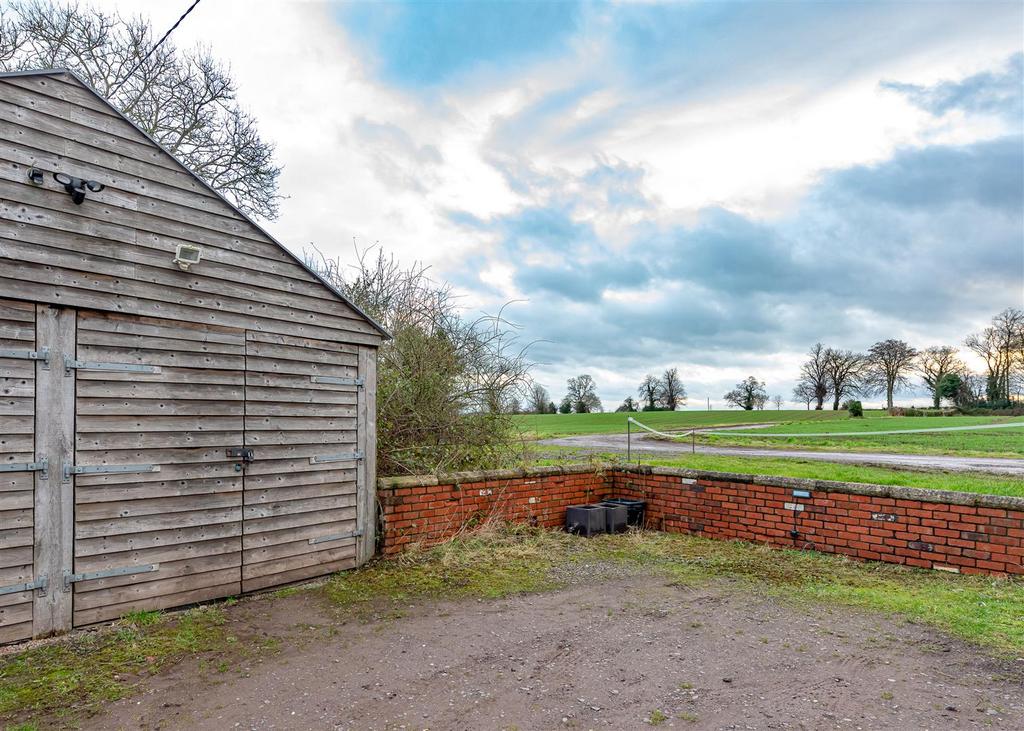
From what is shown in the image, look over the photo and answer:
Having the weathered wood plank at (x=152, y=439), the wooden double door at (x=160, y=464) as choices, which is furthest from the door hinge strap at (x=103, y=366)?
the weathered wood plank at (x=152, y=439)

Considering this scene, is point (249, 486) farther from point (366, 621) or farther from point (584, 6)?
point (584, 6)

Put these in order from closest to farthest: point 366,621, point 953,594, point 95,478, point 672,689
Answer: point 672,689
point 95,478
point 366,621
point 953,594

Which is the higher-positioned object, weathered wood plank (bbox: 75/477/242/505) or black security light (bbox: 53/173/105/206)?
black security light (bbox: 53/173/105/206)

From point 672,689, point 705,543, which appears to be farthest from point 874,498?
point 672,689

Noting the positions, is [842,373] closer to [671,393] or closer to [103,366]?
[671,393]

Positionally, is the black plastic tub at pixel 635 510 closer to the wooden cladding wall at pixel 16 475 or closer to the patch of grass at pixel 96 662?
the patch of grass at pixel 96 662

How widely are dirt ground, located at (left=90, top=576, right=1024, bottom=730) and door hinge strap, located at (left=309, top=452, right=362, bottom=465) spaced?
1.25 m

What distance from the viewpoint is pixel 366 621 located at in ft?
13.5

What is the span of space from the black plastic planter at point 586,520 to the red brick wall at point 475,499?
0.26m

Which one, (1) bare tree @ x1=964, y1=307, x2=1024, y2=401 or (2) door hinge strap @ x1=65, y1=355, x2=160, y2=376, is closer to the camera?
(2) door hinge strap @ x1=65, y1=355, x2=160, y2=376

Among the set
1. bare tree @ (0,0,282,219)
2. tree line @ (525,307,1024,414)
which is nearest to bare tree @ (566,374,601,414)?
tree line @ (525,307,1024,414)

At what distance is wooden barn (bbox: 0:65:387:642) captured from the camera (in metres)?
3.62

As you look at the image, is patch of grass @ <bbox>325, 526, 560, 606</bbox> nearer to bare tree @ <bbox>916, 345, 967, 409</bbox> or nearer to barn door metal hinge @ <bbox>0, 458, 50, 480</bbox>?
barn door metal hinge @ <bbox>0, 458, 50, 480</bbox>

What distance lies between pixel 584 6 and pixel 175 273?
5.03 meters
